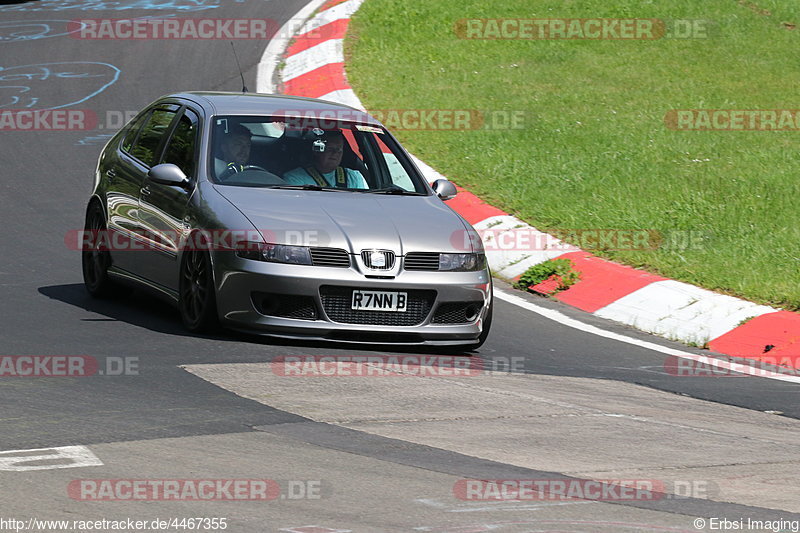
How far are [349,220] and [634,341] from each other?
2.56 m

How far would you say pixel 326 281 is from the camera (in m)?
8.38

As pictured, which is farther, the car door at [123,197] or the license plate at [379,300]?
the car door at [123,197]

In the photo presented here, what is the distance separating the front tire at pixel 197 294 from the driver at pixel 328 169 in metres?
1.02

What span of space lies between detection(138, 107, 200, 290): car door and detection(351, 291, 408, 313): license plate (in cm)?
135

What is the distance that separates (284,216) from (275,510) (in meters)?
3.59

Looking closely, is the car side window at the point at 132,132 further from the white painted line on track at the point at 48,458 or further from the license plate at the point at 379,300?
the white painted line on track at the point at 48,458

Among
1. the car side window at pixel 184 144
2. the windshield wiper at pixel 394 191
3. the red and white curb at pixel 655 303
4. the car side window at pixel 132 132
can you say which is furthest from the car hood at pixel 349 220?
the red and white curb at pixel 655 303

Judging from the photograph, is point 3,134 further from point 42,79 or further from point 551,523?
point 551,523

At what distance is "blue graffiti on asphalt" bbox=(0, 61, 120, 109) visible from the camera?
54.3 ft

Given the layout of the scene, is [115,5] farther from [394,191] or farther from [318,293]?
[318,293]

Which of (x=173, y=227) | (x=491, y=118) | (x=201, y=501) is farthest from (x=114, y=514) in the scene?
(x=491, y=118)

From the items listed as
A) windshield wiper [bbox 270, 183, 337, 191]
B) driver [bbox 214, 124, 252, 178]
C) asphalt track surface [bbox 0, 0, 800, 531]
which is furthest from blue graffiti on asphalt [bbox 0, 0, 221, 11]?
windshield wiper [bbox 270, 183, 337, 191]

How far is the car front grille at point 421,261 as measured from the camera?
8.59m

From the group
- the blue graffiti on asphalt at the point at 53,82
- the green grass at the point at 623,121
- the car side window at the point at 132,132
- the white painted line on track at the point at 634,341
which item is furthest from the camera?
the blue graffiti on asphalt at the point at 53,82
